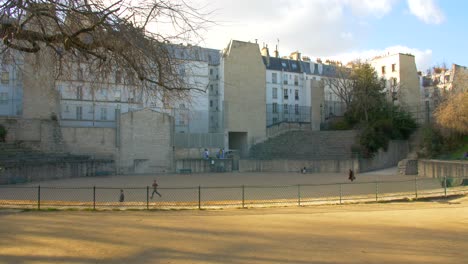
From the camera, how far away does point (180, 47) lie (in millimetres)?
9906

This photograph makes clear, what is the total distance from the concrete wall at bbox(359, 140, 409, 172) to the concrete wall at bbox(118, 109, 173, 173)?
73.3 ft

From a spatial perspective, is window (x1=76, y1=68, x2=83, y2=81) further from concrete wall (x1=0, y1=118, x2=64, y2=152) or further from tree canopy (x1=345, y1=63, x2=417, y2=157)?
tree canopy (x1=345, y1=63, x2=417, y2=157)

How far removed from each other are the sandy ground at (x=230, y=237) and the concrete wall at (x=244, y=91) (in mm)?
40035

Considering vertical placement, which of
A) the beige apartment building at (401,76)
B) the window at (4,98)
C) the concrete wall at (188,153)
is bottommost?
the concrete wall at (188,153)

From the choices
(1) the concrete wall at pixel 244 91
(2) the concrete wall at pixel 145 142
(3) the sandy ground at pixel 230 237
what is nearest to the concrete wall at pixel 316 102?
(1) the concrete wall at pixel 244 91

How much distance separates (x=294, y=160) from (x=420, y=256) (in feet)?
122

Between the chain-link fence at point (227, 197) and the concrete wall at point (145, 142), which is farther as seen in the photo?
the concrete wall at point (145, 142)

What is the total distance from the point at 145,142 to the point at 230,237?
123 feet

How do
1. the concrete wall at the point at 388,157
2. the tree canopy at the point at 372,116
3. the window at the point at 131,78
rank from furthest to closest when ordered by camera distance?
the tree canopy at the point at 372,116
the concrete wall at the point at 388,157
the window at the point at 131,78

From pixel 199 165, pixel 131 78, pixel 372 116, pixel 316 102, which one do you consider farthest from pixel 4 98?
pixel 131 78

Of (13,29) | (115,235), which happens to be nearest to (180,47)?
(13,29)

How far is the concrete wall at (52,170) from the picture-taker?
3000cm

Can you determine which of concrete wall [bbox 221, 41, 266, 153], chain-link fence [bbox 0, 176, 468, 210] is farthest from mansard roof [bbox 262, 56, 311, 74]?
chain-link fence [bbox 0, 176, 468, 210]

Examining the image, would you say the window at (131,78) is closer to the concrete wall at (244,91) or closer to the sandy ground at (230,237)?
the sandy ground at (230,237)
